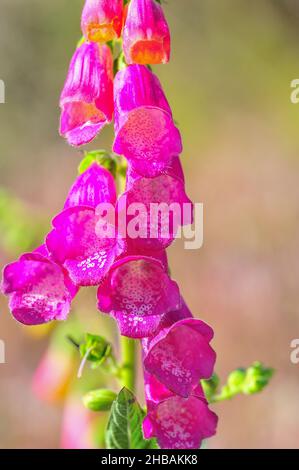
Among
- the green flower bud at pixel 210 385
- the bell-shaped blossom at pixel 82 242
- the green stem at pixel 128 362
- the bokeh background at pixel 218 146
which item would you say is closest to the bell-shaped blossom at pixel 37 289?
the bell-shaped blossom at pixel 82 242

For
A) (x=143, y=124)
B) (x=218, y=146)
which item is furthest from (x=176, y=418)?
(x=218, y=146)

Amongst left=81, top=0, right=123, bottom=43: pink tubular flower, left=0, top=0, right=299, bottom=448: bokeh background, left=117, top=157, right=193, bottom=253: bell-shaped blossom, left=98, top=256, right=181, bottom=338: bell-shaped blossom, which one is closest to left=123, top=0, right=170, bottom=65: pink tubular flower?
left=81, top=0, right=123, bottom=43: pink tubular flower

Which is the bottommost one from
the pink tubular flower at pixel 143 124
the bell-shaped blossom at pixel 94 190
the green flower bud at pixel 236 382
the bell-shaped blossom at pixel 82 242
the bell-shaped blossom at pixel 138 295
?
the green flower bud at pixel 236 382

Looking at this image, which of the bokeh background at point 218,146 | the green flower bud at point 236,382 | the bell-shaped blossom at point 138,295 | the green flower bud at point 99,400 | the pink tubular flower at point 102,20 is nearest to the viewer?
the bell-shaped blossom at point 138,295

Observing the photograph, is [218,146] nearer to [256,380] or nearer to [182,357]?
[256,380]

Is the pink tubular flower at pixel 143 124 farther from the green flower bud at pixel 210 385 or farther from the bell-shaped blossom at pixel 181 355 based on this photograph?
the green flower bud at pixel 210 385
